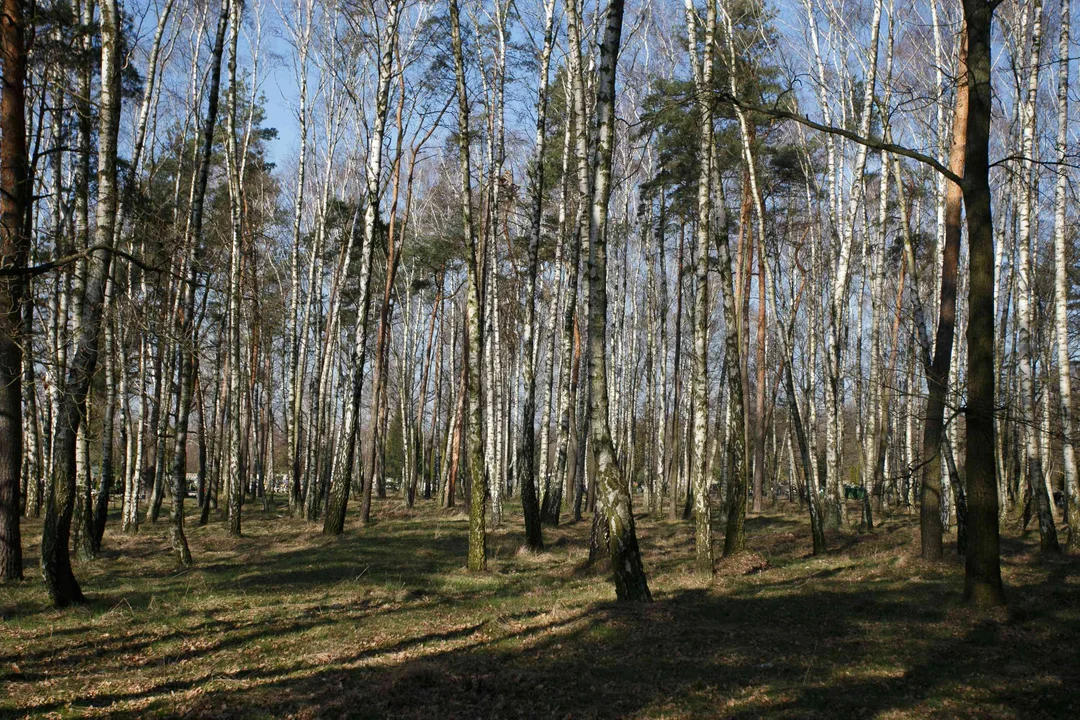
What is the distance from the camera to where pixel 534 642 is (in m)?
7.20

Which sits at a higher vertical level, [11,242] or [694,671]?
[11,242]

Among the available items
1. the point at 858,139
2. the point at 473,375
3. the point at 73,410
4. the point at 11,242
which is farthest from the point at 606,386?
the point at 11,242

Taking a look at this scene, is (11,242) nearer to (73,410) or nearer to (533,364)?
(73,410)

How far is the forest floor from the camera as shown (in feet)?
17.9

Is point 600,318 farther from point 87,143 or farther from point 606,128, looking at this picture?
point 87,143

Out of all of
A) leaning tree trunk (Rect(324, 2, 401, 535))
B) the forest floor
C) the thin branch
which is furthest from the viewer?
leaning tree trunk (Rect(324, 2, 401, 535))

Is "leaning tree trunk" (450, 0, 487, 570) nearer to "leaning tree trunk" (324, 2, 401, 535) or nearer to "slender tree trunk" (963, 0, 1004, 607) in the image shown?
"leaning tree trunk" (324, 2, 401, 535)

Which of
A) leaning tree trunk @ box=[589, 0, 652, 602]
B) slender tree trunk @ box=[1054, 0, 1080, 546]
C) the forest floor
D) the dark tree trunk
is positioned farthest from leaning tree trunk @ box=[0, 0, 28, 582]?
slender tree trunk @ box=[1054, 0, 1080, 546]

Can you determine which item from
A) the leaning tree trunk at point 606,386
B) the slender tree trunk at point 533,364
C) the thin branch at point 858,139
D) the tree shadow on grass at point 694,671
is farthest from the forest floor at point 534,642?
the thin branch at point 858,139

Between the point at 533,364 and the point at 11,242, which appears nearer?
the point at 11,242

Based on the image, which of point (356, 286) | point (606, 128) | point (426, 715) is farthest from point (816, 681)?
point (356, 286)

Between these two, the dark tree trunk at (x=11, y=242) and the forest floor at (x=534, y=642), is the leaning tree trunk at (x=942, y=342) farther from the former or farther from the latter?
the dark tree trunk at (x=11, y=242)

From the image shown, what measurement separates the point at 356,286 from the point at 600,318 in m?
22.9

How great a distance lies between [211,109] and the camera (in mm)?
11555
